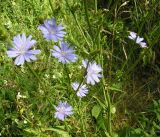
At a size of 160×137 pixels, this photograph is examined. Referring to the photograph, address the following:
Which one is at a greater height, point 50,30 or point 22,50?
point 50,30

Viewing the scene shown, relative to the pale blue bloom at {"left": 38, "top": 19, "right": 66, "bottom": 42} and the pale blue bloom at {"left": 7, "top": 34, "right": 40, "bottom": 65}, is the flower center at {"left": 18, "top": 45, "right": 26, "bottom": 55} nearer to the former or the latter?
the pale blue bloom at {"left": 7, "top": 34, "right": 40, "bottom": 65}

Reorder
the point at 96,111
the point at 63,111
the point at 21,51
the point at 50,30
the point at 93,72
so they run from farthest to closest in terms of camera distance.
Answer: the point at 96,111, the point at 63,111, the point at 93,72, the point at 50,30, the point at 21,51

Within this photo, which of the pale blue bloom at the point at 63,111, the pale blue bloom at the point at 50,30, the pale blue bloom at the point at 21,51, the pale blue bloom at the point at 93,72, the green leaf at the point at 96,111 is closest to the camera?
the pale blue bloom at the point at 21,51

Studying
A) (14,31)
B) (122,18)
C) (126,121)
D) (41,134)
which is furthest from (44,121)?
(122,18)

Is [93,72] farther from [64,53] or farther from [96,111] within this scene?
[96,111]

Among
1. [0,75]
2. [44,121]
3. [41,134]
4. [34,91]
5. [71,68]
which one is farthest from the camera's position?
[71,68]

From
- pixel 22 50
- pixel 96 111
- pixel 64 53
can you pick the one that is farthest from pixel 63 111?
pixel 22 50

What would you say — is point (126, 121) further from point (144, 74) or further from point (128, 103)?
point (144, 74)

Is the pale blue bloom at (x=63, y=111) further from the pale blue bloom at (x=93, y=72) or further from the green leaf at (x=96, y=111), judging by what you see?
the pale blue bloom at (x=93, y=72)

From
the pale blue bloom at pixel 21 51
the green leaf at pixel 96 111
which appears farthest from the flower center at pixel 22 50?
the green leaf at pixel 96 111
